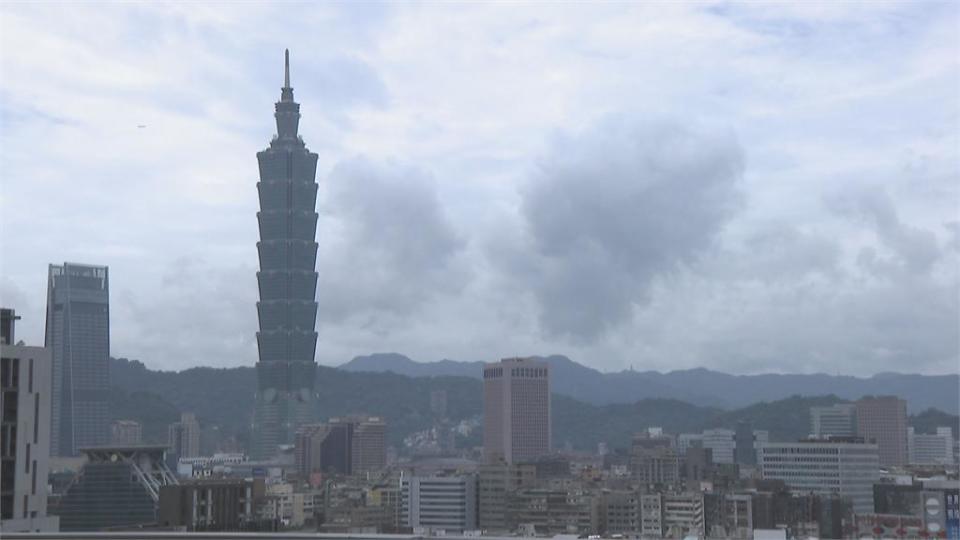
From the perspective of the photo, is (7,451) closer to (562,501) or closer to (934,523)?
(934,523)

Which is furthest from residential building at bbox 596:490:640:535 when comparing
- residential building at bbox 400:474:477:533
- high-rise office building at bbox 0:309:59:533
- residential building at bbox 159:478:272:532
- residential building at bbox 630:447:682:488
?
high-rise office building at bbox 0:309:59:533

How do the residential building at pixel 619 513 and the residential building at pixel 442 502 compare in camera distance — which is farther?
the residential building at pixel 442 502

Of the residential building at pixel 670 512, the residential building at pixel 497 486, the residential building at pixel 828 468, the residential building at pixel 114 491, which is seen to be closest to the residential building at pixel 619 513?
the residential building at pixel 670 512

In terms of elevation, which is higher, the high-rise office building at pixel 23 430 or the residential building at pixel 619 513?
the high-rise office building at pixel 23 430

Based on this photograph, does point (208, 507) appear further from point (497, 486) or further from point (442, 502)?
point (497, 486)

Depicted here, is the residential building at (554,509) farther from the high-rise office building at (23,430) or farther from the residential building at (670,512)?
the high-rise office building at (23,430)

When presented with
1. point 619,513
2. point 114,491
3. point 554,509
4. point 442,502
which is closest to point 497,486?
point 442,502

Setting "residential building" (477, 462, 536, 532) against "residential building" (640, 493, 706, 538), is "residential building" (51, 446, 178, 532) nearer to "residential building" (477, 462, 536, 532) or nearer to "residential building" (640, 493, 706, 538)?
"residential building" (477, 462, 536, 532)

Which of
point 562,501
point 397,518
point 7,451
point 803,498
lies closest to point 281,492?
point 397,518
